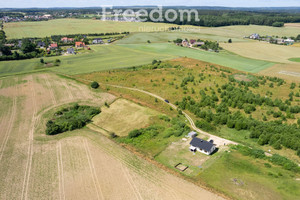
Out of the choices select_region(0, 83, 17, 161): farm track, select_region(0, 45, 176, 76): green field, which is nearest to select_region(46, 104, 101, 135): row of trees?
select_region(0, 83, 17, 161): farm track

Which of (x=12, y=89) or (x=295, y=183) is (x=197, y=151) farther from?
(x=12, y=89)

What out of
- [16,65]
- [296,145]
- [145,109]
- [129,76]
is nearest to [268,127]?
[296,145]

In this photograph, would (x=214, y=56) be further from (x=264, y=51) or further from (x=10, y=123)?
(x=10, y=123)

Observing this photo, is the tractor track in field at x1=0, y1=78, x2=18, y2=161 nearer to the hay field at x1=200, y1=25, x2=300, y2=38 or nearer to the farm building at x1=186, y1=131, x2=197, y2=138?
the farm building at x1=186, y1=131, x2=197, y2=138

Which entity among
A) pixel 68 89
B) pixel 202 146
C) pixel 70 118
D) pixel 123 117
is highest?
pixel 68 89

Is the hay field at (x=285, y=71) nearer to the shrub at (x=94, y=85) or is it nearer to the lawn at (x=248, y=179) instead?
the lawn at (x=248, y=179)

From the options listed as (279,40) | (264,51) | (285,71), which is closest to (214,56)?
(264,51)
